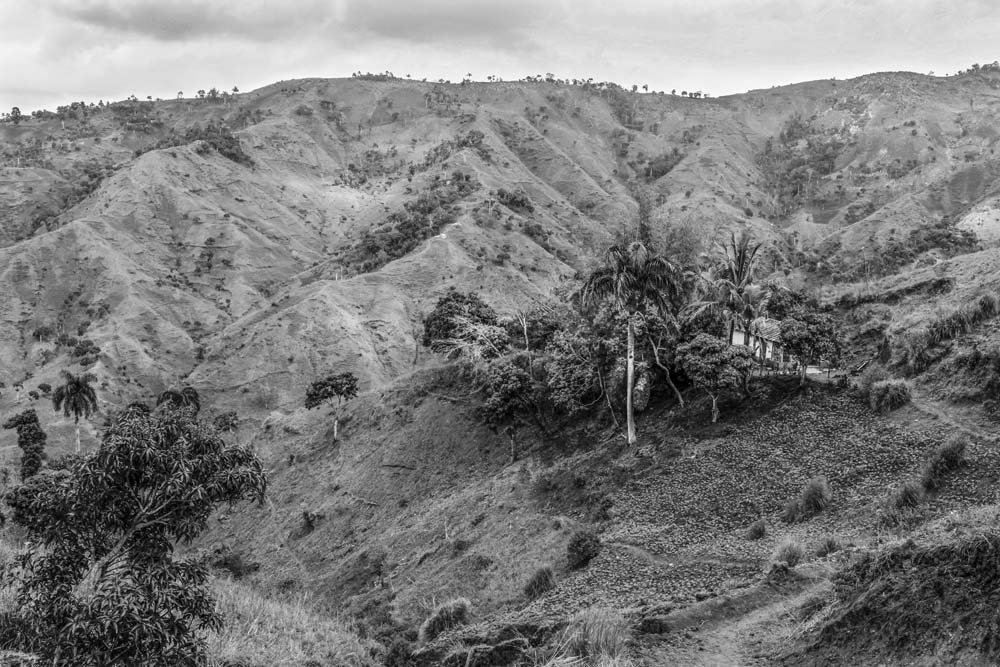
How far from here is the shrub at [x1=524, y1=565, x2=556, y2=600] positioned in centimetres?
2008

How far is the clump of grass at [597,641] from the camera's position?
499 inches

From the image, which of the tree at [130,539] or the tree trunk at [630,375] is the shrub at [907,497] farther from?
the tree at [130,539]

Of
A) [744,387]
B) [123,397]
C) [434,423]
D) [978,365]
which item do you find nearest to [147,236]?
[123,397]

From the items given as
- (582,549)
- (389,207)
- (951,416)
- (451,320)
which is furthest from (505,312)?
(389,207)

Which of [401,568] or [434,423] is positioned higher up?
[434,423]

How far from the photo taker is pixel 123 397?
82375 millimetres

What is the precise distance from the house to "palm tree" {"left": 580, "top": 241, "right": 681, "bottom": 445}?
3494 millimetres

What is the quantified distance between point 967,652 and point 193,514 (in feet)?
38.5

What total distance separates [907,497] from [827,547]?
2791mm

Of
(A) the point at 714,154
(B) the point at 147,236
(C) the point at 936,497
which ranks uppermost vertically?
(A) the point at 714,154

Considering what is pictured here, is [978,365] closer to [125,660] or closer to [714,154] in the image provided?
[125,660]

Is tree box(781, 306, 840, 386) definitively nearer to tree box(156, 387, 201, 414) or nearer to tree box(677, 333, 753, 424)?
tree box(677, 333, 753, 424)

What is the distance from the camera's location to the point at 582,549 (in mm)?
21172

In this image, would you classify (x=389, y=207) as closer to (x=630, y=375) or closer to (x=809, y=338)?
(x=630, y=375)
